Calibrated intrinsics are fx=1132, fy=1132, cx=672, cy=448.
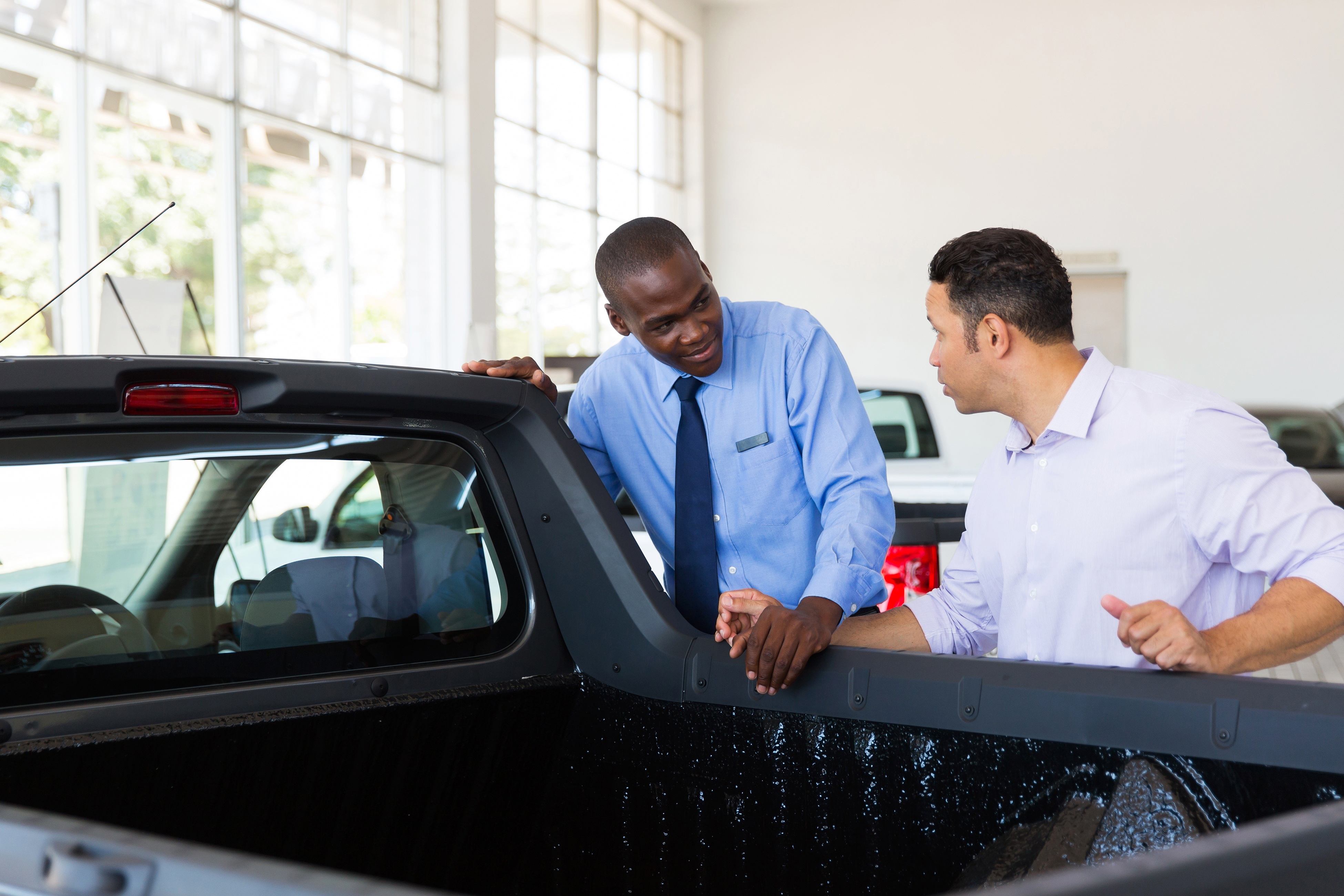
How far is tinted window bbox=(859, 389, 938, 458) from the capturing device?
22.8 feet

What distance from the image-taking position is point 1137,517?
1637 mm

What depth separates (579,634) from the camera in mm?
1646

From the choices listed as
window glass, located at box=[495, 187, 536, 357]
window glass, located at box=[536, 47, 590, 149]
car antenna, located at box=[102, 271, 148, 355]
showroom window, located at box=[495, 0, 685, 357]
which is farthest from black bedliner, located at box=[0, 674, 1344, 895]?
window glass, located at box=[536, 47, 590, 149]

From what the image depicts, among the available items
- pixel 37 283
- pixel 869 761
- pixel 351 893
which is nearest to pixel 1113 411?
pixel 869 761

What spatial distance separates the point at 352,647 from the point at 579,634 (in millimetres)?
328

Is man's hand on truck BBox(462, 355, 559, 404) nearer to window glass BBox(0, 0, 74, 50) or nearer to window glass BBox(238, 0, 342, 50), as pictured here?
window glass BBox(0, 0, 74, 50)

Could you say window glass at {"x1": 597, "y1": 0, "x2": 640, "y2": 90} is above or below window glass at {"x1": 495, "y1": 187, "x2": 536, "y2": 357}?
above

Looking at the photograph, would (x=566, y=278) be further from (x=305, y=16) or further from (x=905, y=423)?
(x=905, y=423)

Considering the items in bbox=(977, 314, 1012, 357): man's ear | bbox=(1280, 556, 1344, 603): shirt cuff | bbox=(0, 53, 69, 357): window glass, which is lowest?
bbox=(1280, 556, 1344, 603): shirt cuff

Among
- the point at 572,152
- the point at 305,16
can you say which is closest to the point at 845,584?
the point at 305,16

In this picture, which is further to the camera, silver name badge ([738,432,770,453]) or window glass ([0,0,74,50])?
window glass ([0,0,74,50])

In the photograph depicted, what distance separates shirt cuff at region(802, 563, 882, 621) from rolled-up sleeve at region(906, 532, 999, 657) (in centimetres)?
11

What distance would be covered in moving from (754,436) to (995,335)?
0.52 meters

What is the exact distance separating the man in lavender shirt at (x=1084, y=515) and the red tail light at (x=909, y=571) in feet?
4.56
